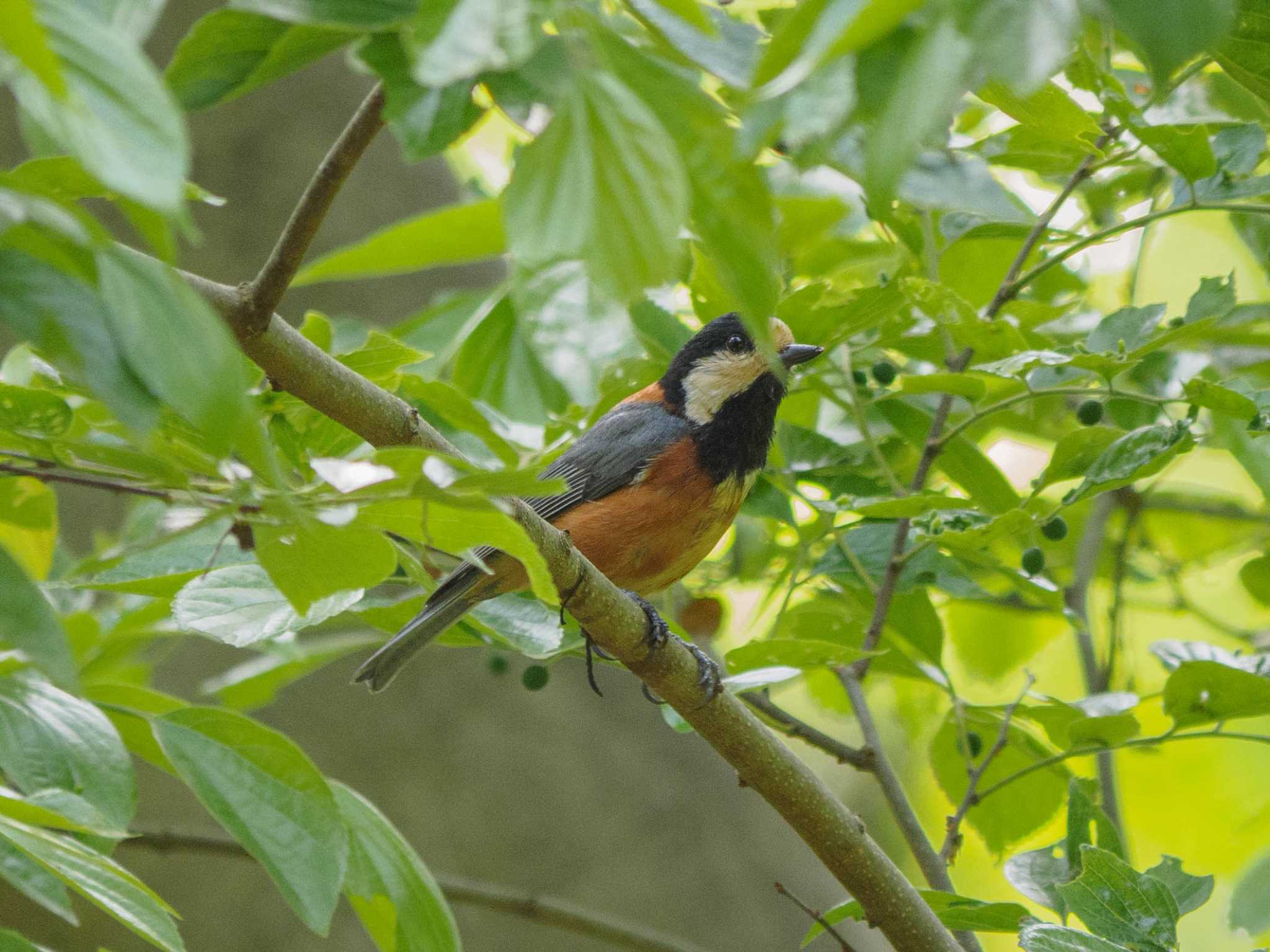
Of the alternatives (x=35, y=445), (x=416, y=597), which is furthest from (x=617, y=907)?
(x=35, y=445)

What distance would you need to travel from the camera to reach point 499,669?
3793mm

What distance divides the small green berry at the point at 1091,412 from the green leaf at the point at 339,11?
243cm

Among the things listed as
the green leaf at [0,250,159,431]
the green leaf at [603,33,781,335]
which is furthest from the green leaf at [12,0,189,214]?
the green leaf at [603,33,781,335]

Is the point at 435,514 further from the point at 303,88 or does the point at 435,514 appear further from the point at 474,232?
the point at 303,88

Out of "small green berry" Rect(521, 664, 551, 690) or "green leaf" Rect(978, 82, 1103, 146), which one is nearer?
"green leaf" Rect(978, 82, 1103, 146)

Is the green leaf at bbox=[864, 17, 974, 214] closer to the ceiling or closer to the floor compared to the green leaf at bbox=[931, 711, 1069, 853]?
closer to the ceiling

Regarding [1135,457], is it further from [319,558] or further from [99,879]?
[99,879]

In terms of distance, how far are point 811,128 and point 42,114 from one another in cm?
58

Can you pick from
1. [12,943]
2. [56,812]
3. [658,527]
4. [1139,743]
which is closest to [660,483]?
[658,527]

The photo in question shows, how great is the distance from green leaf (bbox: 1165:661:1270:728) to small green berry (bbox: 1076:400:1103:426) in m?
0.86

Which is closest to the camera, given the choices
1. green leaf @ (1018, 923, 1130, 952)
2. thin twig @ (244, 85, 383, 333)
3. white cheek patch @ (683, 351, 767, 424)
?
thin twig @ (244, 85, 383, 333)

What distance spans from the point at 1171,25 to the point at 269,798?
1783mm

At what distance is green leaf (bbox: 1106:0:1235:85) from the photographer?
0.85 metres

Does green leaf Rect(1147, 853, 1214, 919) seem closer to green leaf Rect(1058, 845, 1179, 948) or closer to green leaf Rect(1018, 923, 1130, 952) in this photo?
green leaf Rect(1058, 845, 1179, 948)
